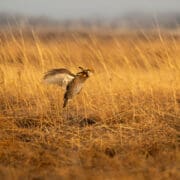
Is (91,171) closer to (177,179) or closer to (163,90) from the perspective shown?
(177,179)

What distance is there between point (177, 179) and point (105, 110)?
217 cm

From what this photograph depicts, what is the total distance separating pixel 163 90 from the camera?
22.6ft

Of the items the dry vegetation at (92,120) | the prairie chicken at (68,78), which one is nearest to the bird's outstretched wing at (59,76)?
the prairie chicken at (68,78)

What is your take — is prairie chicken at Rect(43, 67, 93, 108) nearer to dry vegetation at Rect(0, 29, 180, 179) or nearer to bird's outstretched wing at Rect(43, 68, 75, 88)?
bird's outstretched wing at Rect(43, 68, 75, 88)

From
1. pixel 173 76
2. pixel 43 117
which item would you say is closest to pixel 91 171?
pixel 43 117

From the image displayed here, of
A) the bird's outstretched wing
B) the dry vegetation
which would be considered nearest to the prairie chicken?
the bird's outstretched wing

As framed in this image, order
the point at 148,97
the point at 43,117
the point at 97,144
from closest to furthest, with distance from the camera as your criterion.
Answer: the point at 97,144 < the point at 43,117 < the point at 148,97

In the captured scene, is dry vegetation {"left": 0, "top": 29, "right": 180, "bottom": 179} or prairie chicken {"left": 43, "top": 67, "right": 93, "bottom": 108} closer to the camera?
dry vegetation {"left": 0, "top": 29, "right": 180, "bottom": 179}

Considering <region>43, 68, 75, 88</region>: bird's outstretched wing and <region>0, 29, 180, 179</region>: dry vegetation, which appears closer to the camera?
<region>0, 29, 180, 179</region>: dry vegetation

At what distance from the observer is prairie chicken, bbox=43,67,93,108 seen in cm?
589

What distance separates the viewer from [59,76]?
590 centimetres

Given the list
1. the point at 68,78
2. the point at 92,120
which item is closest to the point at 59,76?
the point at 68,78

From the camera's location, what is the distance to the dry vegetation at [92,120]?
4119 millimetres

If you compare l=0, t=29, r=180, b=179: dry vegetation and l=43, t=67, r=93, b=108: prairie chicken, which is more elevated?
l=43, t=67, r=93, b=108: prairie chicken
